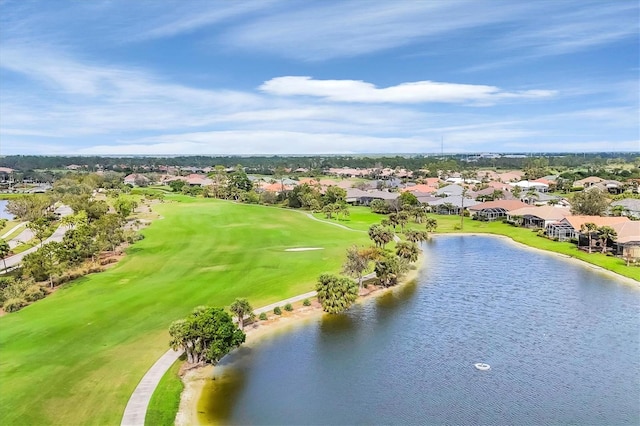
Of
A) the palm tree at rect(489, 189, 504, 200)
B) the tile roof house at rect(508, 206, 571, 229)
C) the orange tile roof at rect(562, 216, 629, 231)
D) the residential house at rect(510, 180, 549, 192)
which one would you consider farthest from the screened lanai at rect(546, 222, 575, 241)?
Answer: the residential house at rect(510, 180, 549, 192)

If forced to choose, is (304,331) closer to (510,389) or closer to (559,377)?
(510,389)

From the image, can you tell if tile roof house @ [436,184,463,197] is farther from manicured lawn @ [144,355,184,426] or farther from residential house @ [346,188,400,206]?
manicured lawn @ [144,355,184,426]

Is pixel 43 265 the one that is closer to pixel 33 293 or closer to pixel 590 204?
pixel 33 293

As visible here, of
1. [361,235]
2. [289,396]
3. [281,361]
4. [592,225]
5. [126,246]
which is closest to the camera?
[289,396]

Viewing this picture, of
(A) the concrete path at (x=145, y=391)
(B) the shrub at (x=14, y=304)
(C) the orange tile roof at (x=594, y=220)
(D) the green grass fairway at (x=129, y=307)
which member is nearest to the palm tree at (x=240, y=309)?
(D) the green grass fairway at (x=129, y=307)

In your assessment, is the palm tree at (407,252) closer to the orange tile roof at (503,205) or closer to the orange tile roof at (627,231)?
the orange tile roof at (627,231)

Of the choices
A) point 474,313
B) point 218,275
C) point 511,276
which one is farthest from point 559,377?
point 218,275
